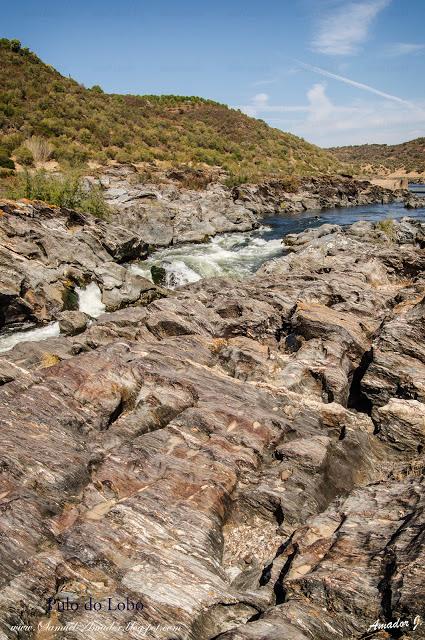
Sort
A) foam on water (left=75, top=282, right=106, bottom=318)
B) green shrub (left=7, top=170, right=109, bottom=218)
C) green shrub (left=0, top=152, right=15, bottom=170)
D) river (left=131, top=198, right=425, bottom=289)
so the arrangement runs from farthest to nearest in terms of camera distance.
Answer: green shrub (left=0, top=152, right=15, bottom=170) < green shrub (left=7, top=170, right=109, bottom=218) < river (left=131, top=198, right=425, bottom=289) < foam on water (left=75, top=282, right=106, bottom=318)

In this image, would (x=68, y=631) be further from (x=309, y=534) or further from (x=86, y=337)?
(x=86, y=337)

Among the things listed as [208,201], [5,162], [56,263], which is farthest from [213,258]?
[5,162]

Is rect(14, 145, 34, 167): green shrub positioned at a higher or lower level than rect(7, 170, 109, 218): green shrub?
higher

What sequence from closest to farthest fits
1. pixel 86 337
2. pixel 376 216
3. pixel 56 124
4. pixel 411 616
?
1. pixel 411 616
2. pixel 86 337
3. pixel 376 216
4. pixel 56 124

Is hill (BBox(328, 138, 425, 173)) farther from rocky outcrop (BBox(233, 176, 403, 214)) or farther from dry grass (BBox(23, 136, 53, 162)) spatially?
dry grass (BBox(23, 136, 53, 162))

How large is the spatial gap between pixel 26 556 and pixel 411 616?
6.23 meters

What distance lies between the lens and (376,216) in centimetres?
5012

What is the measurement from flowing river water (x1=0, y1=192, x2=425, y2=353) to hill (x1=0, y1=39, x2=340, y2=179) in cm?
2227

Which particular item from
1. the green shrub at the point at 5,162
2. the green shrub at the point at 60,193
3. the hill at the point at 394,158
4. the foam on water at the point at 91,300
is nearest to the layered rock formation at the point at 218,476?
the foam on water at the point at 91,300

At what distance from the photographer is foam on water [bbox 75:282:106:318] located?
76.9 ft

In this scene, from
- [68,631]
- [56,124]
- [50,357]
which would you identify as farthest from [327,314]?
[56,124]

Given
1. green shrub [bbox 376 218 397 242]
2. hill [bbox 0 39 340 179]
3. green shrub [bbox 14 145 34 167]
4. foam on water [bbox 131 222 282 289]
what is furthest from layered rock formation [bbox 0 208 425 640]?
hill [bbox 0 39 340 179]

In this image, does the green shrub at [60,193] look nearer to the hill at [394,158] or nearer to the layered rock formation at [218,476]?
the layered rock formation at [218,476]

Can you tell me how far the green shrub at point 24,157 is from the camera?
154ft
